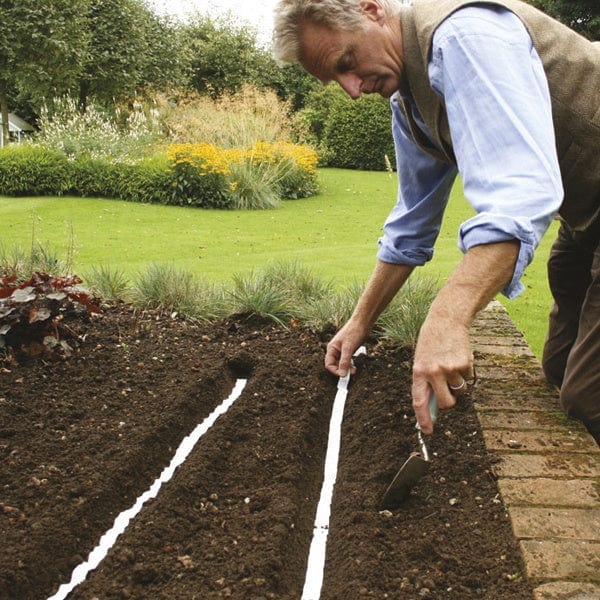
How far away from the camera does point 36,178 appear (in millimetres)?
10984

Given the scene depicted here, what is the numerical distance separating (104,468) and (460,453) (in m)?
1.23

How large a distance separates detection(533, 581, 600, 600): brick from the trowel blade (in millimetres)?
573

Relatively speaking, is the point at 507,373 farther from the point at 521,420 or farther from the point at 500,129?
the point at 500,129

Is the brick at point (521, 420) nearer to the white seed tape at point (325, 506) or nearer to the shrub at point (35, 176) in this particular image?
the white seed tape at point (325, 506)

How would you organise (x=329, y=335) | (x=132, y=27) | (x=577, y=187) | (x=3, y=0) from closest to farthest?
(x=577, y=187) < (x=329, y=335) < (x=3, y=0) < (x=132, y=27)

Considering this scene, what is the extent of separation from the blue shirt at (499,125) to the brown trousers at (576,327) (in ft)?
3.81

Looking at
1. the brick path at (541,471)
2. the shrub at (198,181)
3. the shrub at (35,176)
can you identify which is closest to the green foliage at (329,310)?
the brick path at (541,471)

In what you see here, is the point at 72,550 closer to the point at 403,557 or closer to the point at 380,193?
the point at 403,557

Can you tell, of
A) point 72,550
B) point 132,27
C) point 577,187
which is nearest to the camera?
point 72,550

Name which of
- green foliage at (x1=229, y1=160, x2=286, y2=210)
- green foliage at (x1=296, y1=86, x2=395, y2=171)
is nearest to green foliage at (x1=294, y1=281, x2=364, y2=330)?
green foliage at (x1=229, y1=160, x2=286, y2=210)

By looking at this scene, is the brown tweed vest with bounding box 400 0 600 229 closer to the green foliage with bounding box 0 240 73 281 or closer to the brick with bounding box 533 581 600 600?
the brick with bounding box 533 581 600 600

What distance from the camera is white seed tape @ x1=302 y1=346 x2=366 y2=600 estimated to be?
1978mm

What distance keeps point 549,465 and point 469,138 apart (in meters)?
1.21

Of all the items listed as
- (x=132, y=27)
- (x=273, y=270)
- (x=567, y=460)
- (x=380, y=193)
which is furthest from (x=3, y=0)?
(x=567, y=460)
